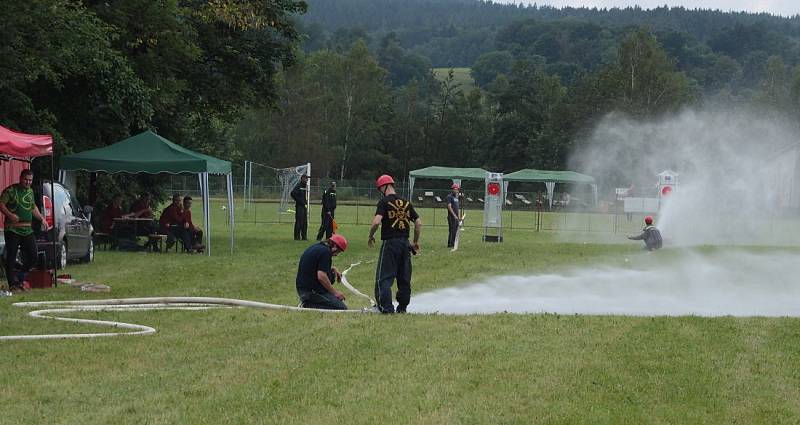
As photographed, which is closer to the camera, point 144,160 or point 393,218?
point 393,218

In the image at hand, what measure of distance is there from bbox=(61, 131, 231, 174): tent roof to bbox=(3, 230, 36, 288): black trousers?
30.3 feet

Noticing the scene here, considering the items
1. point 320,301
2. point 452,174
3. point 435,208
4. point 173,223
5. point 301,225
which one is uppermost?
point 452,174

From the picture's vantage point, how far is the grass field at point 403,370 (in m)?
7.64

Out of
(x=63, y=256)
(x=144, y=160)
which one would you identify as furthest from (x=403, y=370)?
(x=144, y=160)

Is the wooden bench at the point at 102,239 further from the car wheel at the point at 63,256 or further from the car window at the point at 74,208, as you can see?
the car wheel at the point at 63,256

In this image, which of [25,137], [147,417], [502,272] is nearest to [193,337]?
[147,417]

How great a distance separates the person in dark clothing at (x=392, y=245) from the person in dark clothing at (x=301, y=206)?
62.1ft

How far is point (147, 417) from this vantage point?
7359 millimetres

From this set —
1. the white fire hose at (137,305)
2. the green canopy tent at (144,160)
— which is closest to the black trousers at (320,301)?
the white fire hose at (137,305)

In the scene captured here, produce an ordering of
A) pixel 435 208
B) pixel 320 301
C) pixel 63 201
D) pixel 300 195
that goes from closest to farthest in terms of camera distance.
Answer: pixel 320 301
pixel 63 201
pixel 300 195
pixel 435 208

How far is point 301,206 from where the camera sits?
3222cm

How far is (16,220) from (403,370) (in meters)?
9.08

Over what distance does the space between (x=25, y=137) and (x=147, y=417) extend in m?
10.0

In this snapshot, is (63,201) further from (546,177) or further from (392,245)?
(546,177)
